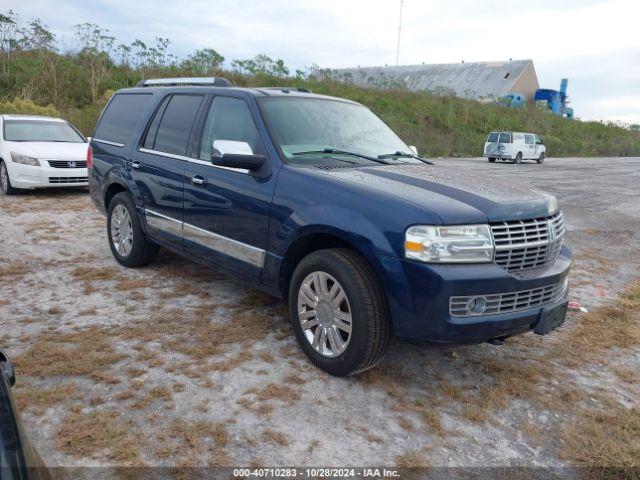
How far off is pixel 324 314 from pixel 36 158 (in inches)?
327

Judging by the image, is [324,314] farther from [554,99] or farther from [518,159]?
[554,99]

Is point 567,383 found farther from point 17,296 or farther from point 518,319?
point 17,296

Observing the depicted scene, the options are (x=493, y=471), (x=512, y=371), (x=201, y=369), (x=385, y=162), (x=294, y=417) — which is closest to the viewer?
(x=493, y=471)

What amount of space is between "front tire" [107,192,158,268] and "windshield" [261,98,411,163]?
82.4 inches

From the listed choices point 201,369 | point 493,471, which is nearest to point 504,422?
point 493,471

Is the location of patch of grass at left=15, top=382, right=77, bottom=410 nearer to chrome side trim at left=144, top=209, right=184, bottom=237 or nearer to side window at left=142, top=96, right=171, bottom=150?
chrome side trim at left=144, top=209, right=184, bottom=237

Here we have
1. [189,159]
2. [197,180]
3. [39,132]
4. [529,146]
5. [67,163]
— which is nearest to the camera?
[197,180]

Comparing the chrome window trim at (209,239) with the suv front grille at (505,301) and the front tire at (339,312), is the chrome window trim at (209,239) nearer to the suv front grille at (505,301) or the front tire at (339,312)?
the front tire at (339,312)

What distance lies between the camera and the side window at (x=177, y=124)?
483 cm

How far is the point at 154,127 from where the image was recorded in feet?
17.3

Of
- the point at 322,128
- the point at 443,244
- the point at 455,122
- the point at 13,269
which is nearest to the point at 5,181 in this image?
the point at 13,269

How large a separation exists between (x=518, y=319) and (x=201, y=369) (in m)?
2.04

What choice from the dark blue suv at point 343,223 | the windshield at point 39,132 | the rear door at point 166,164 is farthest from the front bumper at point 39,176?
the dark blue suv at point 343,223

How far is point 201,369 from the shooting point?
141 inches
